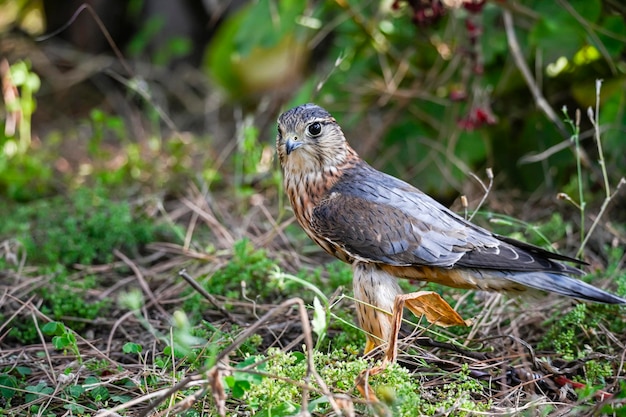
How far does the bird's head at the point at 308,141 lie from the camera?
159 inches

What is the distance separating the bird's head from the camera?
159 inches

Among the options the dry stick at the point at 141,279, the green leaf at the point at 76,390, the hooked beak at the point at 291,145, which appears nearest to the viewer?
the green leaf at the point at 76,390

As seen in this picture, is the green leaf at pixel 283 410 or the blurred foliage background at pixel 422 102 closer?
the green leaf at pixel 283 410

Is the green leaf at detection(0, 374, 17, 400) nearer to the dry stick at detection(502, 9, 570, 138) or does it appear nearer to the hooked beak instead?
the hooked beak

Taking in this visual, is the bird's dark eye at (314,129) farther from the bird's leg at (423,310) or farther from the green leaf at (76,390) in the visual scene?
the green leaf at (76,390)

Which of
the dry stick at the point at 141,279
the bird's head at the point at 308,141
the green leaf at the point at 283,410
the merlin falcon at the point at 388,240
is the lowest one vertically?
the dry stick at the point at 141,279

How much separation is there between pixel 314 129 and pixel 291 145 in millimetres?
166

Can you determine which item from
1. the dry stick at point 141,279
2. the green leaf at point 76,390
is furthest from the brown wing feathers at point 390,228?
the green leaf at point 76,390

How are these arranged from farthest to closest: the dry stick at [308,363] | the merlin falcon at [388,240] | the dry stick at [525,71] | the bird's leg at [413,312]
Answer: the dry stick at [525,71], the merlin falcon at [388,240], the bird's leg at [413,312], the dry stick at [308,363]

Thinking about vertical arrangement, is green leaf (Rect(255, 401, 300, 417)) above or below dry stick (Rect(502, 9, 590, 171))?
below

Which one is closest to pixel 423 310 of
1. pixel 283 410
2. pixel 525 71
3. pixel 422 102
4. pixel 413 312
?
pixel 413 312

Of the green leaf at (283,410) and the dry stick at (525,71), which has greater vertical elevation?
the dry stick at (525,71)

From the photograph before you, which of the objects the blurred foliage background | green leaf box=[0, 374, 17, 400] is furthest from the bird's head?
green leaf box=[0, 374, 17, 400]

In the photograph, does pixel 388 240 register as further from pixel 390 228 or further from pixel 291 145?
pixel 291 145
